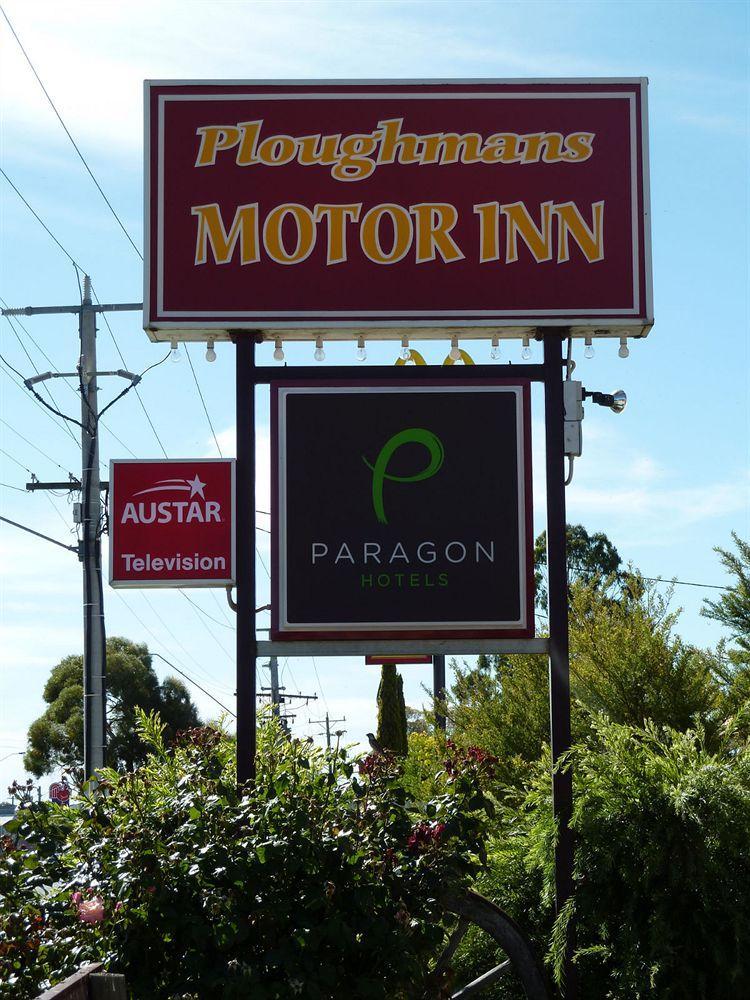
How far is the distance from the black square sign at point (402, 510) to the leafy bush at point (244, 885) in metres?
1.34

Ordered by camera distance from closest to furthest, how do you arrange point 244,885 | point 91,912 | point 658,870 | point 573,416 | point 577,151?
point 91,912, point 244,885, point 658,870, point 573,416, point 577,151

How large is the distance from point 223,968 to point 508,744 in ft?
24.7

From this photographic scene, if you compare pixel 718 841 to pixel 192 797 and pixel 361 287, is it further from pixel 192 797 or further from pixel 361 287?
pixel 361 287

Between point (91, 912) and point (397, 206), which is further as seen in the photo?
point (397, 206)

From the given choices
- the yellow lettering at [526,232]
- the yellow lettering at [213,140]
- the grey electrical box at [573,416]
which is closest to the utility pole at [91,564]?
the yellow lettering at [213,140]

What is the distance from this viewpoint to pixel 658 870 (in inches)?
266

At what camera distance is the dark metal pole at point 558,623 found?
7359 mm

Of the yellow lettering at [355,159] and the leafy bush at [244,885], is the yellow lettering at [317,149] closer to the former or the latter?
the yellow lettering at [355,159]

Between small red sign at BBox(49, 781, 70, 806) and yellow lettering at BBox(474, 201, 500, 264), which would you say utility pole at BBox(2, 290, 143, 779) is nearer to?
small red sign at BBox(49, 781, 70, 806)

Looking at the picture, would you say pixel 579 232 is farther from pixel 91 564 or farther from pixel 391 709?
pixel 91 564

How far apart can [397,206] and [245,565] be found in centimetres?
269

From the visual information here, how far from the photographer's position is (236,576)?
8.16 m

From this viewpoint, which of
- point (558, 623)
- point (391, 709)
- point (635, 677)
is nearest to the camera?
point (558, 623)

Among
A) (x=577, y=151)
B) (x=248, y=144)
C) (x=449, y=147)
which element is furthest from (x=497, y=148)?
(x=248, y=144)
